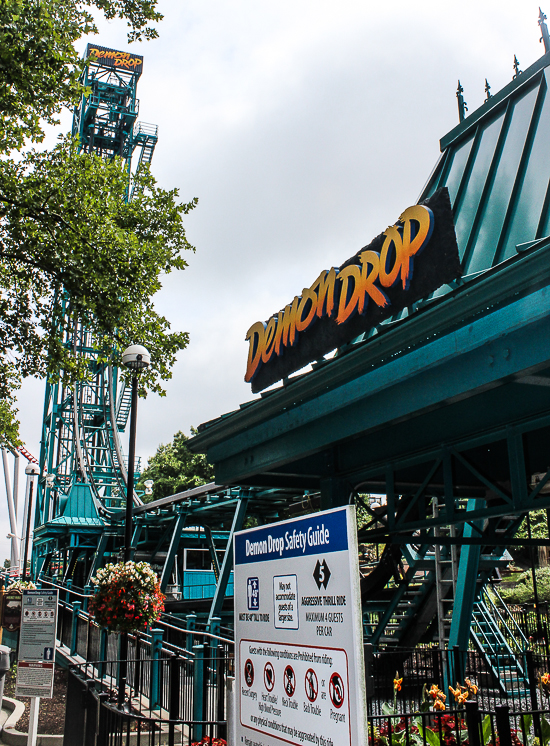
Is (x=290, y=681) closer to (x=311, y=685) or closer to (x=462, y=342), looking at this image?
(x=311, y=685)

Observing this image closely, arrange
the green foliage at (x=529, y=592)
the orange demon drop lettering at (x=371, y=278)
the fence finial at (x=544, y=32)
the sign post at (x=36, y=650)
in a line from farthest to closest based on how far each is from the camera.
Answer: the green foliage at (x=529, y=592) → the sign post at (x=36, y=650) → the fence finial at (x=544, y=32) → the orange demon drop lettering at (x=371, y=278)

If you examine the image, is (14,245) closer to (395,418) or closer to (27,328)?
(27,328)

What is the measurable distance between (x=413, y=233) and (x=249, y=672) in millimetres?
4334

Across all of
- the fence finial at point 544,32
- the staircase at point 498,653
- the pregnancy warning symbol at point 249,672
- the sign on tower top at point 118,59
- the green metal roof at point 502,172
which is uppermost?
the sign on tower top at point 118,59

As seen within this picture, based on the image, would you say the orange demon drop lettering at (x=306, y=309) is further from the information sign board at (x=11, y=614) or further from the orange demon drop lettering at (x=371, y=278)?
the information sign board at (x=11, y=614)

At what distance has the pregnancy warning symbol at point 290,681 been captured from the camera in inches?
130

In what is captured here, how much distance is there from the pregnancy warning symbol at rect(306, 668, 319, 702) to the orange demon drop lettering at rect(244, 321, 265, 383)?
229 inches

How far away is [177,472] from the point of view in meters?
55.2

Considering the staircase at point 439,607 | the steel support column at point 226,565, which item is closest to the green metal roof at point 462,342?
the staircase at point 439,607

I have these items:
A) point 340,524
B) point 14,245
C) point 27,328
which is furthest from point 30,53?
point 340,524

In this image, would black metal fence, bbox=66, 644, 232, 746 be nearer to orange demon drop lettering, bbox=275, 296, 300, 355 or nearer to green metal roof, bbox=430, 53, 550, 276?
orange demon drop lettering, bbox=275, 296, 300, 355

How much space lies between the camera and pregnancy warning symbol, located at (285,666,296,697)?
3.31 m

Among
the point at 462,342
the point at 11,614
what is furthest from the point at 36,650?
the point at 462,342

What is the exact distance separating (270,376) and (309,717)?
556 cm
